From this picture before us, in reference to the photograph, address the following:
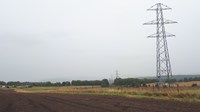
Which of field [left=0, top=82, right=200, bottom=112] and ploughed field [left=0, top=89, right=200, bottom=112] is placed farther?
field [left=0, top=82, right=200, bottom=112]

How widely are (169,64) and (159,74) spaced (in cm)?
195

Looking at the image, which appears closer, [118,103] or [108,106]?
[108,106]

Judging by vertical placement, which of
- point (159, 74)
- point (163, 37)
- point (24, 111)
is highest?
point (163, 37)

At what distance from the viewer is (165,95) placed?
36.2m

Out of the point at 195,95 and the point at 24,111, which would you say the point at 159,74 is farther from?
the point at 24,111

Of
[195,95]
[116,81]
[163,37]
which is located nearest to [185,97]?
[195,95]

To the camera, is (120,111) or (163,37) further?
(163,37)

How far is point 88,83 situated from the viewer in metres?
155

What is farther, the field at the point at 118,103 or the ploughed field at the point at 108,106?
the field at the point at 118,103

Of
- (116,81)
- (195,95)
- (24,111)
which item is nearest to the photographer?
(24,111)

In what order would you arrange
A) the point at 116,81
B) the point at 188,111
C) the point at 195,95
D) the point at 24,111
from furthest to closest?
the point at 116,81 → the point at 195,95 → the point at 24,111 → the point at 188,111

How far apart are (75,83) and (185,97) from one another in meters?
131

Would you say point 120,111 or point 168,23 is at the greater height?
point 168,23

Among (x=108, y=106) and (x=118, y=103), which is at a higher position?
(x=118, y=103)
